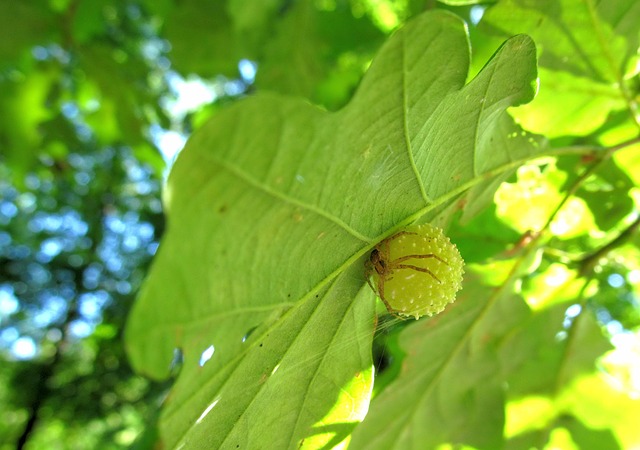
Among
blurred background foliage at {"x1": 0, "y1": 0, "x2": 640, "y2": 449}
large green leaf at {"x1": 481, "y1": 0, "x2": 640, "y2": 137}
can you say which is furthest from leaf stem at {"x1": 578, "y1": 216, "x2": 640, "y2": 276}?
large green leaf at {"x1": 481, "y1": 0, "x2": 640, "y2": 137}

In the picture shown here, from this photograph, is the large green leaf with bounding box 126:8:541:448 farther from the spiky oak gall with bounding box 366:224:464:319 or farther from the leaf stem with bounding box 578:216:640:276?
the leaf stem with bounding box 578:216:640:276

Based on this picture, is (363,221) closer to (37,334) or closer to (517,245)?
(517,245)

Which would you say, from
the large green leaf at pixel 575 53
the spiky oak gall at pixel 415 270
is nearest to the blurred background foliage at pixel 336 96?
the large green leaf at pixel 575 53

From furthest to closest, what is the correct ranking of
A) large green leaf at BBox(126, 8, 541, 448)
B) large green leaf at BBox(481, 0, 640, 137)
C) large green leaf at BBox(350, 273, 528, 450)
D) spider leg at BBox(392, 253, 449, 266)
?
large green leaf at BBox(350, 273, 528, 450)
large green leaf at BBox(481, 0, 640, 137)
spider leg at BBox(392, 253, 449, 266)
large green leaf at BBox(126, 8, 541, 448)

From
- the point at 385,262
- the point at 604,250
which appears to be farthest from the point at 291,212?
the point at 604,250

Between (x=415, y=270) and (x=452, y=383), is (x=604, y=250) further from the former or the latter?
(x=415, y=270)
